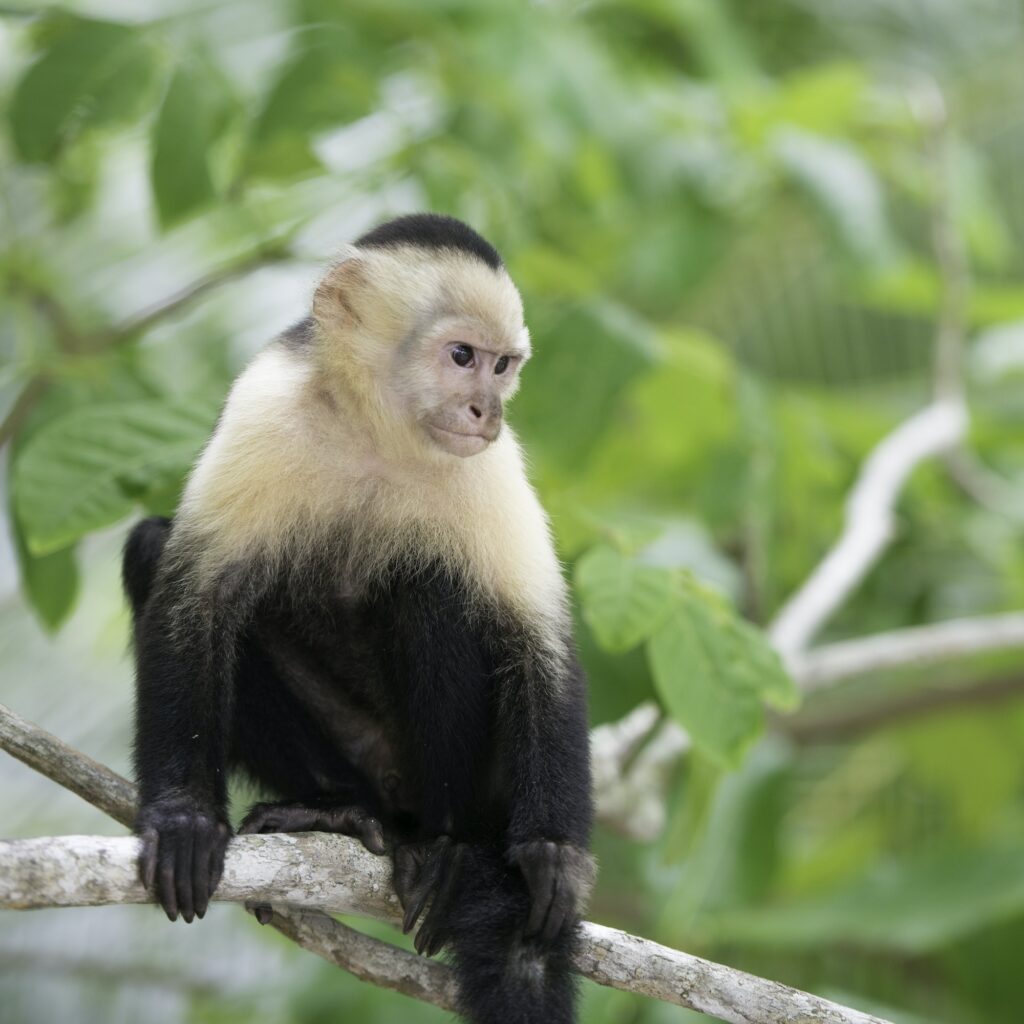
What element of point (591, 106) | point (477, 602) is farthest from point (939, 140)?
point (477, 602)

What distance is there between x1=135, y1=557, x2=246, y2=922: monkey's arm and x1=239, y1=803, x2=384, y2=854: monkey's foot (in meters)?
0.17

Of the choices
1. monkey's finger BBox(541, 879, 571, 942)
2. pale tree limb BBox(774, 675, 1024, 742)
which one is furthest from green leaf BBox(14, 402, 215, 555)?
pale tree limb BBox(774, 675, 1024, 742)

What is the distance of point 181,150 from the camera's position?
3.91m

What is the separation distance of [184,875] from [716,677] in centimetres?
124

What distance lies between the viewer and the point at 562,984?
307cm

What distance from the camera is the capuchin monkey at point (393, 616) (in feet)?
10.5

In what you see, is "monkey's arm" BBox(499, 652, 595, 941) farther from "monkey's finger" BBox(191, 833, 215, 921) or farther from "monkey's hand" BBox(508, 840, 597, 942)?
"monkey's finger" BBox(191, 833, 215, 921)

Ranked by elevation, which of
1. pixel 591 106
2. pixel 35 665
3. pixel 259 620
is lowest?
pixel 35 665

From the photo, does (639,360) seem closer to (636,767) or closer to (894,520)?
(636,767)

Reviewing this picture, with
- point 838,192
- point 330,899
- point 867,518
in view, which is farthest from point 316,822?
point 838,192

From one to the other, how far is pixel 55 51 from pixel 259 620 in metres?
1.71

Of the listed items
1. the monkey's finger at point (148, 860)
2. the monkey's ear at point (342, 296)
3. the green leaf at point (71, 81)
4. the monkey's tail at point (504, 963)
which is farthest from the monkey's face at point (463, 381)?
the green leaf at point (71, 81)

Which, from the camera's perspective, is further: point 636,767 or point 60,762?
point 636,767

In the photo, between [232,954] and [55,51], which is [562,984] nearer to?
[55,51]
